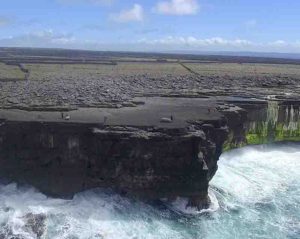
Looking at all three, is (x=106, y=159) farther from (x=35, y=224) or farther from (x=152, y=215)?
(x=35, y=224)

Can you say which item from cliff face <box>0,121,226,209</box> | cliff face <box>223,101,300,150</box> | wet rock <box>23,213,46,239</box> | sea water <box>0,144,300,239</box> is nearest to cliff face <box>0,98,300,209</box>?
cliff face <box>0,121,226,209</box>

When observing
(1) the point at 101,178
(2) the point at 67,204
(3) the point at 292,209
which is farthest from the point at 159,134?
(3) the point at 292,209

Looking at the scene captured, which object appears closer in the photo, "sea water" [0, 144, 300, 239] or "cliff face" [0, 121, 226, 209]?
"sea water" [0, 144, 300, 239]

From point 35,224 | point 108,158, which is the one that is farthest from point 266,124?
point 35,224

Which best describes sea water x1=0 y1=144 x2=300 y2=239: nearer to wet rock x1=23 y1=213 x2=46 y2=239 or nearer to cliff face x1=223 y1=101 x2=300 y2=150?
wet rock x1=23 y1=213 x2=46 y2=239

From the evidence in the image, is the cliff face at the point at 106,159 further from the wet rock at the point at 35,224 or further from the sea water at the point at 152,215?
the wet rock at the point at 35,224

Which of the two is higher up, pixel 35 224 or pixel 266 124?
pixel 266 124
